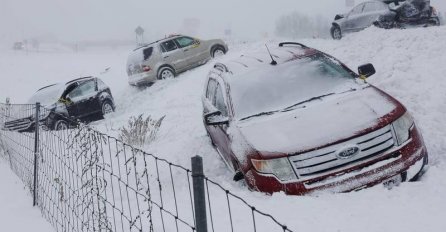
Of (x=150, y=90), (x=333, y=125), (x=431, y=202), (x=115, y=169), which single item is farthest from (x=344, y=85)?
(x=150, y=90)

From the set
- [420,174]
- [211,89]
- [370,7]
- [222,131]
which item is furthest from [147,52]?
[420,174]

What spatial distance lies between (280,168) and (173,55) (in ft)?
48.6

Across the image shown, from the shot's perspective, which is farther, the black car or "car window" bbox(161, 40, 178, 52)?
"car window" bbox(161, 40, 178, 52)

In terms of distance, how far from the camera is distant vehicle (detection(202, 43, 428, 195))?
15.6 ft

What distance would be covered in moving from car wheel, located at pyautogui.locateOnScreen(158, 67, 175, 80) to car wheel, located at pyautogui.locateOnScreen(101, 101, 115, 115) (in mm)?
2937

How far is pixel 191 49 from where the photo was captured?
19.5m

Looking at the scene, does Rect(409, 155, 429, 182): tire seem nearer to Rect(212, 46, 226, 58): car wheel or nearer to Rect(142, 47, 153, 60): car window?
Rect(142, 47, 153, 60): car window

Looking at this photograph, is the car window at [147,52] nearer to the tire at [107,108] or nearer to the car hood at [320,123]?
the tire at [107,108]

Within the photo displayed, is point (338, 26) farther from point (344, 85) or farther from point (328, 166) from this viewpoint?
point (328, 166)

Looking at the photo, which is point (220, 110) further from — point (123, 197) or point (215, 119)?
point (123, 197)

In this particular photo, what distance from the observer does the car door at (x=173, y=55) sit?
18.9m

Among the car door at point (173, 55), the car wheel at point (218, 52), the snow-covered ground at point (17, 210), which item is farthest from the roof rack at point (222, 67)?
the car wheel at point (218, 52)

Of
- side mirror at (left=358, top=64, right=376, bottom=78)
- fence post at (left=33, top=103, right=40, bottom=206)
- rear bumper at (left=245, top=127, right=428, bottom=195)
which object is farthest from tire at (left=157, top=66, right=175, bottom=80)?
rear bumper at (left=245, top=127, right=428, bottom=195)

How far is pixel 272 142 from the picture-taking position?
4992 mm
